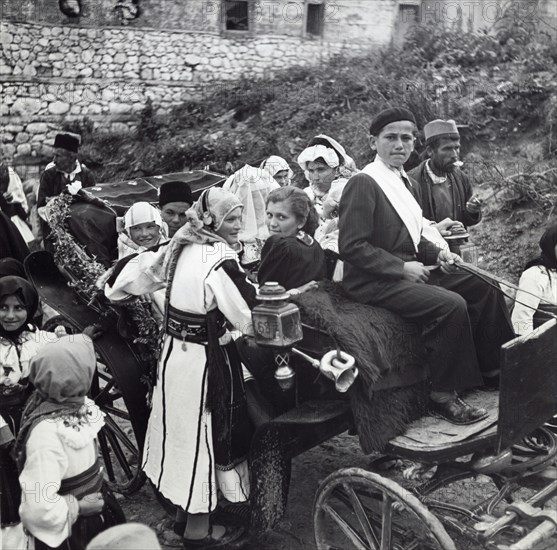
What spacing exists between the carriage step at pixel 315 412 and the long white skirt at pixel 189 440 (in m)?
0.48

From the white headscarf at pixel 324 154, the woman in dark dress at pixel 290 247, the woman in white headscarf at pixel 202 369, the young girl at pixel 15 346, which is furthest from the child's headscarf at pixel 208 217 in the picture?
the white headscarf at pixel 324 154

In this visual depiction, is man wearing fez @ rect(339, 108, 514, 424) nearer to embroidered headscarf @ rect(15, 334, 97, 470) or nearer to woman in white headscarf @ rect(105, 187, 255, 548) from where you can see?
woman in white headscarf @ rect(105, 187, 255, 548)

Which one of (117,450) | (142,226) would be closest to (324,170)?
(142,226)

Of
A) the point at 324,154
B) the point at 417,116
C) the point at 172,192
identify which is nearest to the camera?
the point at 172,192

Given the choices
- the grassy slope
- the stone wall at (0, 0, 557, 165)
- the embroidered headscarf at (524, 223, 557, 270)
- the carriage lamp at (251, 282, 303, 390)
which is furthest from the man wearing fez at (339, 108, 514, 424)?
the stone wall at (0, 0, 557, 165)

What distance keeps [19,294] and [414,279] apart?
2203mm

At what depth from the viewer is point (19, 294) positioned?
3693 millimetres

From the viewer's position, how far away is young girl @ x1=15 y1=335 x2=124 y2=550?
2754 millimetres

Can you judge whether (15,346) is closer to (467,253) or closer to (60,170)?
(467,253)

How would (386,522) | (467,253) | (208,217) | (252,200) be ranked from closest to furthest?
(386,522) < (208,217) < (467,253) < (252,200)

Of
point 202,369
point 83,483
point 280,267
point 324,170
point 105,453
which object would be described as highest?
point 324,170

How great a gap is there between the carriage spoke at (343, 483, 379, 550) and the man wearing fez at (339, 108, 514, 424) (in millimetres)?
645

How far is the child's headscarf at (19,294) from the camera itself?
364cm

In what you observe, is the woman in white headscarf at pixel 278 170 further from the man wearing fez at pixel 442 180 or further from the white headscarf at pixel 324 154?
the man wearing fez at pixel 442 180
